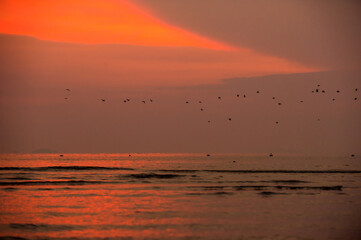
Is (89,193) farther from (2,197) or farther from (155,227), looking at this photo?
(155,227)

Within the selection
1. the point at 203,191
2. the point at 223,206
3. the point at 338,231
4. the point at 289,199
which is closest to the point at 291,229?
the point at 338,231

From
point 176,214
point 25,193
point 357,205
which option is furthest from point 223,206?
point 25,193

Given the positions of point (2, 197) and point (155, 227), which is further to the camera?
point (2, 197)

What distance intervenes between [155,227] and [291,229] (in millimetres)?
10047

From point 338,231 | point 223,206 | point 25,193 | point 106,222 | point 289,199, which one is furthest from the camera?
point 25,193

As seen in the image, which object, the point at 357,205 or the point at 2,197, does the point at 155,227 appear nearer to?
the point at 357,205

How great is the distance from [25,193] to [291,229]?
3900 cm

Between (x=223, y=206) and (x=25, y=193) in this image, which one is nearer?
(x=223, y=206)

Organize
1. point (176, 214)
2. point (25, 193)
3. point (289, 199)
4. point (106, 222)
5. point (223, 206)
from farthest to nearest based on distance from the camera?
point (25, 193) < point (289, 199) < point (223, 206) < point (176, 214) < point (106, 222)

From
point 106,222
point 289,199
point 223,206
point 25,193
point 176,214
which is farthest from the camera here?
point 25,193

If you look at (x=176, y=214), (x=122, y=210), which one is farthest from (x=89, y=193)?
(x=176, y=214)

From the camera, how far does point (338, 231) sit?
150ft

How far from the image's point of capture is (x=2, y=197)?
6938 centimetres

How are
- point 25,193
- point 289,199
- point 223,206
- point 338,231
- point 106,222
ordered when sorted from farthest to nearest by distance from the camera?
point 25,193, point 289,199, point 223,206, point 106,222, point 338,231
